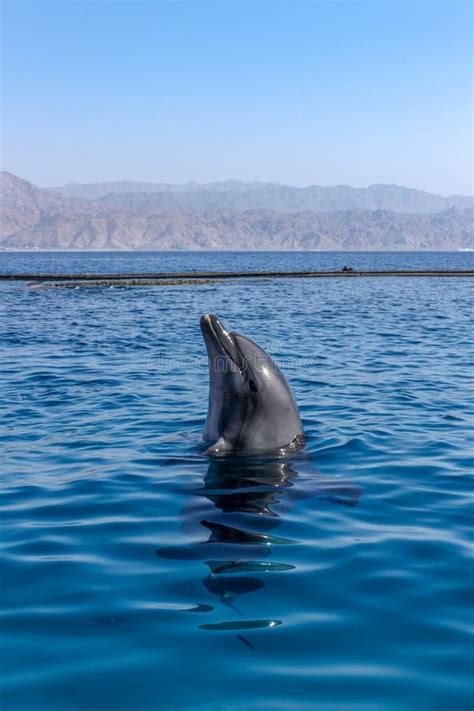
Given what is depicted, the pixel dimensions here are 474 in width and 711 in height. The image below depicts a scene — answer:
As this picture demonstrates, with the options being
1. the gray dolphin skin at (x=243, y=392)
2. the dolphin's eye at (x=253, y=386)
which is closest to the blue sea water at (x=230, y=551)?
the gray dolphin skin at (x=243, y=392)

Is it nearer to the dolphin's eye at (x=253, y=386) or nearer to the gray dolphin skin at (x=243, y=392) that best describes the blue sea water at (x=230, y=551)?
the gray dolphin skin at (x=243, y=392)

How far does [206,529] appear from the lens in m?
7.04

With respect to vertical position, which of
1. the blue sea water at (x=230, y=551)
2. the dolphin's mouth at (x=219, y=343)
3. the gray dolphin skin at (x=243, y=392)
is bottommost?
the blue sea water at (x=230, y=551)

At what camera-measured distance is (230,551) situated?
647 centimetres

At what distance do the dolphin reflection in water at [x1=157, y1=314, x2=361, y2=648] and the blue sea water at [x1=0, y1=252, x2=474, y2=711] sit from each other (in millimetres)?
33

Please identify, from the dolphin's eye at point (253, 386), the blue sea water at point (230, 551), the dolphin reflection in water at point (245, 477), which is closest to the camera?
the blue sea water at point (230, 551)

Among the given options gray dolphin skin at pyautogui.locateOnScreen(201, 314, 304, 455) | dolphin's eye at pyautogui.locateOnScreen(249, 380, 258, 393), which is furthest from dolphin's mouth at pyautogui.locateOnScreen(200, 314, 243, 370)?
dolphin's eye at pyautogui.locateOnScreen(249, 380, 258, 393)

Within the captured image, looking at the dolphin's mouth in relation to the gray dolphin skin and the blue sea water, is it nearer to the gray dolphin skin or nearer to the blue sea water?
the gray dolphin skin

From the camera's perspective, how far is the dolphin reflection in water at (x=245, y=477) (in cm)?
632

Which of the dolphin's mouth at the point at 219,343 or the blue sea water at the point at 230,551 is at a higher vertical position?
the dolphin's mouth at the point at 219,343

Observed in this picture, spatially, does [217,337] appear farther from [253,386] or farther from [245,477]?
[245,477]

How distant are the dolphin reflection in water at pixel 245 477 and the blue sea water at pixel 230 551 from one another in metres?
0.03

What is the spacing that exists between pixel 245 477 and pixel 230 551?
2024 millimetres

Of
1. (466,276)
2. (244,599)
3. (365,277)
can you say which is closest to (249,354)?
(244,599)
